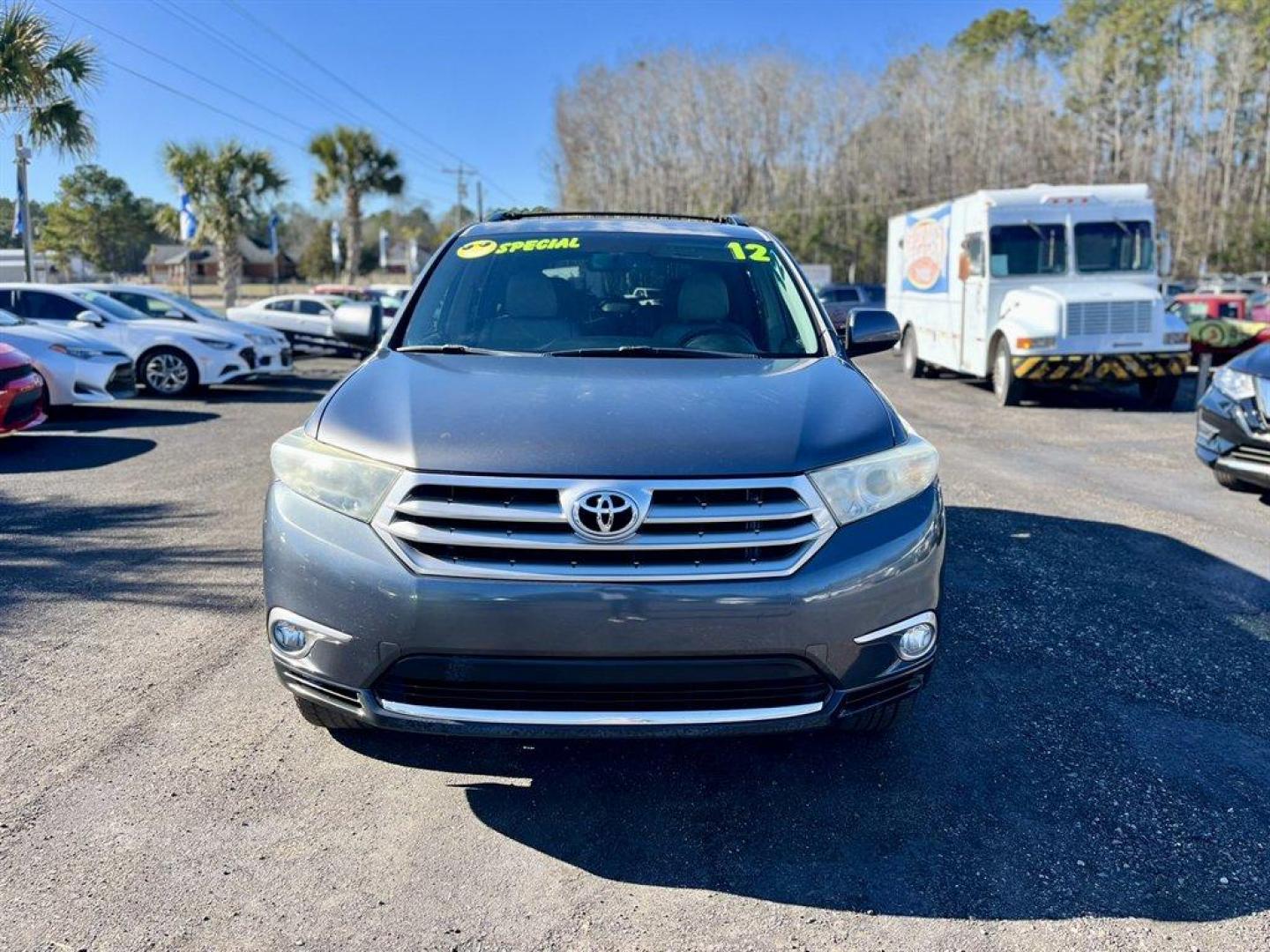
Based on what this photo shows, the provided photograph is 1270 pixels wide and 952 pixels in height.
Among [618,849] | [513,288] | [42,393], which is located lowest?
[618,849]

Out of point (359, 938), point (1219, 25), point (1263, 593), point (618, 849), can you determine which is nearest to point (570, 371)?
point (618, 849)

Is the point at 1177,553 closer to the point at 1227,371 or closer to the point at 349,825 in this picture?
the point at 1227,371

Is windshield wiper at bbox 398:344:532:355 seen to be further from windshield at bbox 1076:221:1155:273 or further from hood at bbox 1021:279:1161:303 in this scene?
windshield at bbox 1076:221:1155:273

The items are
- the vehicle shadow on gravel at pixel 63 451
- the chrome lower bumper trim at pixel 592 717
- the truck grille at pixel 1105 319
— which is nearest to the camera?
the chrome lower bumper trim at pixel 592 717

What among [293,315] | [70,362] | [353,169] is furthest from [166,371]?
[353,169]

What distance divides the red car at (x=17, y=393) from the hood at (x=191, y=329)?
4.92 meters

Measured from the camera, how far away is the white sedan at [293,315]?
70.4 ft

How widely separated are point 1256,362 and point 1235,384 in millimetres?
216

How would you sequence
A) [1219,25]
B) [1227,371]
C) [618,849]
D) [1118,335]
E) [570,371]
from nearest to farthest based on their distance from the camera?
[618,849], [570,371], [1227,371], [1118,335], [1219,25]

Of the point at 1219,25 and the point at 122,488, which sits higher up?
the point at 1219,25

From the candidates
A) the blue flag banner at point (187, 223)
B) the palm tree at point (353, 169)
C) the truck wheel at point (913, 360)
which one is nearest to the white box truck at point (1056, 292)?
the truck wheel at point (913, 360)

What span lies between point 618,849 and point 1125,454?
842 centimetres

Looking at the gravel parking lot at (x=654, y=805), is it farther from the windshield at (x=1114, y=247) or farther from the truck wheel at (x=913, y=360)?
the truck wheel at (x=913, y=360)

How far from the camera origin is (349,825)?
280cm
